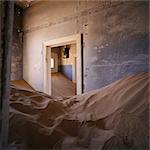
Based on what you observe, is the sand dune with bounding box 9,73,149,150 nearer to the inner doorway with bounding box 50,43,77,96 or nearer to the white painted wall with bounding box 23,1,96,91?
the white painted wall with bounding box 23,1,96,91

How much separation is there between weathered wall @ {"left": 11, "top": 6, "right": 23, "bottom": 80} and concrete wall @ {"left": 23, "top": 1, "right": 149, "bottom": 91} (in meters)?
0.72

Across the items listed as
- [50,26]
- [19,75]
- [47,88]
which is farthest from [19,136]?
[19,75]

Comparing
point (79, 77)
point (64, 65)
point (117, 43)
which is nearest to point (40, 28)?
point (79, 77)

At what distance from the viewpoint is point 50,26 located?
4879 millimetres

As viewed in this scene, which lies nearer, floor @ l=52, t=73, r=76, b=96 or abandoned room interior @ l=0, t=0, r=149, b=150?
abandoned room interior @ l=0, t=0, r=149, b=150

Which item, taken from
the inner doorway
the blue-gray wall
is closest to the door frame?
the blue-gray wall

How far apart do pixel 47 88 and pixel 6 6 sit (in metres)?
3.66

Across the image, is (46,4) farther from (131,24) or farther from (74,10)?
(131,24)

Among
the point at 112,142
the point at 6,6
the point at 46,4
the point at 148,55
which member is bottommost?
the point at 112,142

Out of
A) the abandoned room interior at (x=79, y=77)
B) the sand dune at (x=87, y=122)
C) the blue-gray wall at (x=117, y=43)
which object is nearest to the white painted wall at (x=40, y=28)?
the abandoned room interior at (x=79, y=77)

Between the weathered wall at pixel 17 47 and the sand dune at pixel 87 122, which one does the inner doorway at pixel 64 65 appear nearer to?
the weathered wall at pixel 17 47

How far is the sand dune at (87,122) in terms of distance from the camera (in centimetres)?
153

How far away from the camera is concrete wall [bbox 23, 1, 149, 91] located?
3.33 meters

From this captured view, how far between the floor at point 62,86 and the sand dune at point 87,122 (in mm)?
3282
